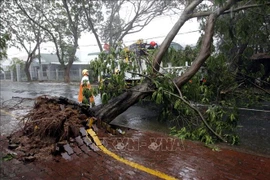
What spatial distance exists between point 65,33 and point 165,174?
66.2 ft

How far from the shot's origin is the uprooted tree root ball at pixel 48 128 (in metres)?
4.09

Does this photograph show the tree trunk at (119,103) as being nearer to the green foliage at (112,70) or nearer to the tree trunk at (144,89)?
the tree trunk at (144,89)

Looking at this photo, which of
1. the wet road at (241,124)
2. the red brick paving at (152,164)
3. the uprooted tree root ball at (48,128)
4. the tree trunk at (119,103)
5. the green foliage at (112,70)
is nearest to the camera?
the red brick paving at (152,164)

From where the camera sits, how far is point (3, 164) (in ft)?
11.7

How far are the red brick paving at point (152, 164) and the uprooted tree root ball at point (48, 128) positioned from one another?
302 millimetres

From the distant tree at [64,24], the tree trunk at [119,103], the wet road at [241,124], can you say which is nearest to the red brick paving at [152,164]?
the wet road at [241,124]

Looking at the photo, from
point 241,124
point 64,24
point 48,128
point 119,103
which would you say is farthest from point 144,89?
point 64,24

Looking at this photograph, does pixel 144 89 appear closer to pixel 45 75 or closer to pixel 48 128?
pixel 48 128

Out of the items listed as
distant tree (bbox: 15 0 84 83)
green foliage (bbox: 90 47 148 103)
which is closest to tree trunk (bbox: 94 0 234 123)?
green foliage (bbox: 90 47 148 103)

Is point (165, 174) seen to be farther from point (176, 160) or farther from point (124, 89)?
point (124, 89)

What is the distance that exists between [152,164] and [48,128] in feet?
6.92

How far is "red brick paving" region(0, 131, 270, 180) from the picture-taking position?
3.15 m

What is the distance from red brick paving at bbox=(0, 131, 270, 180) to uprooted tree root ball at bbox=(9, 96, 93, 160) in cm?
30

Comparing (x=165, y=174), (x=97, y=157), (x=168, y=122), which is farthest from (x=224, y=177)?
(x=168, y=122)
